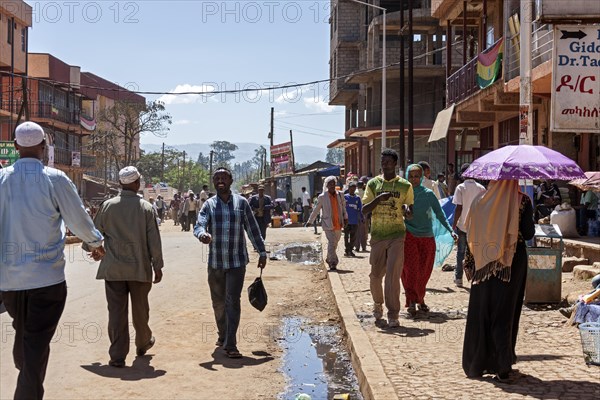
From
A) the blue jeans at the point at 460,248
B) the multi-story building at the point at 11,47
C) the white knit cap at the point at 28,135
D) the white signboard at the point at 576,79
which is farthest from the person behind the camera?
the multi-story building at the point at 11,47

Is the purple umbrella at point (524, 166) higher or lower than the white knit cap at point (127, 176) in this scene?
higher

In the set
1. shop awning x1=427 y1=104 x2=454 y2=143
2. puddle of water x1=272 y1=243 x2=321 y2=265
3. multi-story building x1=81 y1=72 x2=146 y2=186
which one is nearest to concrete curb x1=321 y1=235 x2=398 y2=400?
puddle of water x1=272 y1=243 x2=321 y2=265

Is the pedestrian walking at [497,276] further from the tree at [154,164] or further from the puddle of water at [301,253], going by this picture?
the tree at [154,164]

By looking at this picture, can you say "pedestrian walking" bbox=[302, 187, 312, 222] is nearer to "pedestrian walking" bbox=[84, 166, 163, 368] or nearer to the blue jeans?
the blue jeans

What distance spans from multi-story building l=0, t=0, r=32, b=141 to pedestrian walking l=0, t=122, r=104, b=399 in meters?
39.8

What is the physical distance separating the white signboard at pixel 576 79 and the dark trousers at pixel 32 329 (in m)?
9.61

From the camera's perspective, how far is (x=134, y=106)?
7262 cm

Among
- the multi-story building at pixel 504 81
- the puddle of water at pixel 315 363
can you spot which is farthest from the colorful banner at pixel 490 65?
the puddle of water at pixel 315 363

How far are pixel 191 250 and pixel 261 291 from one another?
13338 millimetres

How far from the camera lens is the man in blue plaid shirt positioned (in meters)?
8.02

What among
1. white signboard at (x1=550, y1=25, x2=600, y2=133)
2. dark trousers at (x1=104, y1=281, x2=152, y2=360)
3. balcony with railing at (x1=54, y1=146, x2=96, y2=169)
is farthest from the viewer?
balcony with railing at (x1=54, y1=146, x2=96, y2=169)

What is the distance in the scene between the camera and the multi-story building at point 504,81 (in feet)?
52.5

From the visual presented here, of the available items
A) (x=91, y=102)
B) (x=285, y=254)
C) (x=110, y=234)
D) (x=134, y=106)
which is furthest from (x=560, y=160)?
(x=91, y=102)

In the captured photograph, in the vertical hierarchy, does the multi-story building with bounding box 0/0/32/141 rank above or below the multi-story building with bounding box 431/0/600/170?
above
